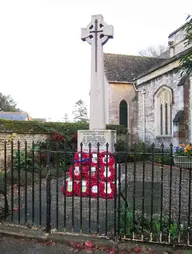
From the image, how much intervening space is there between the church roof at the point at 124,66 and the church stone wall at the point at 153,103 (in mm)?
2264

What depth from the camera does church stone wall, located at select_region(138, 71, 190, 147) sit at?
11.1 metres

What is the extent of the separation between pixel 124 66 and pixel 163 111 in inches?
269

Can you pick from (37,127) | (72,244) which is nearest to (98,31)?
(72,244)

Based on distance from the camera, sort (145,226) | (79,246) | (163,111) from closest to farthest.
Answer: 1. (79,246)
2. (145,226)
3. (163,111)

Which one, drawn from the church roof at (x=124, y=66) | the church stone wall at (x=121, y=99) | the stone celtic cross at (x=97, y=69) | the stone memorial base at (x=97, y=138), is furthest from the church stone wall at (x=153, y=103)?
the stone memorial base at (x=97, y=138)

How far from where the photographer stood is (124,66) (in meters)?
19.0

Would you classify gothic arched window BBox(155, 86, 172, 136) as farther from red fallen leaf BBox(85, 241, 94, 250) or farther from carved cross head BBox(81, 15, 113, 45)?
red fallen leaf BBox(85, 241, 94, 250)

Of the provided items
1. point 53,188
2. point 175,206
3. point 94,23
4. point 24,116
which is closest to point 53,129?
point 53,188

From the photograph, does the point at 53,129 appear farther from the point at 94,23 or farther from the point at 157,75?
the point at 157,75

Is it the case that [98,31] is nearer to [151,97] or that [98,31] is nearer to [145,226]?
[145,226]

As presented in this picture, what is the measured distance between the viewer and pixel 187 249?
2.88 meters

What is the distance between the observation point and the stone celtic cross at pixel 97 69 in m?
6.07

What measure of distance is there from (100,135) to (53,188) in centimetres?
209

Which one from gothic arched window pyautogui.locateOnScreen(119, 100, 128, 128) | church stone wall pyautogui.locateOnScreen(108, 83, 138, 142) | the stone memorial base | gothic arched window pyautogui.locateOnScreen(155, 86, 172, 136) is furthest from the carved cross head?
gothic arched window pyautogui.locateOnScreen(119, 100, 128, 128)
